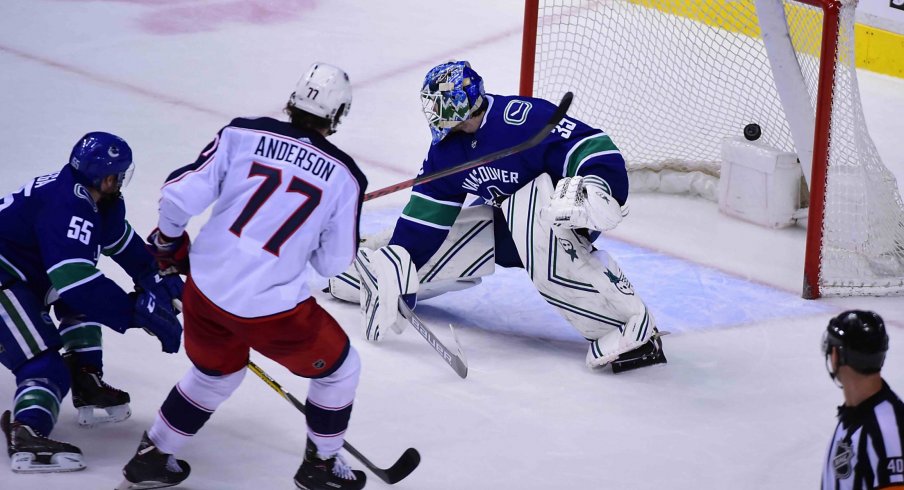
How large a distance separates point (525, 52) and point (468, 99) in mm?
1167

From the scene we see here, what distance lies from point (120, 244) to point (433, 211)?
0.95 meters

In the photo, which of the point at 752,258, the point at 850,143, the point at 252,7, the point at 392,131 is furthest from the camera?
the point at 252,7

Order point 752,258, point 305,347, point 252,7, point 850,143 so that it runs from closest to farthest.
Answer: point 305,347 → point 850,143 → point 752,258 → point 252,7

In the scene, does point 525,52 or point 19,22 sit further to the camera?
point 19,22

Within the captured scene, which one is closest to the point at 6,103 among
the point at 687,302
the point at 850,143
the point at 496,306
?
the point at 496,306

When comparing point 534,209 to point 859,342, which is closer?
point 859,342

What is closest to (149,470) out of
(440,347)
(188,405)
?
(188,405)

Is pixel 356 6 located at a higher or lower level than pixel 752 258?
higher

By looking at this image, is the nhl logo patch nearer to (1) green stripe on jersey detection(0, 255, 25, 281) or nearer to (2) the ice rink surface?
(2) the ice rink surface

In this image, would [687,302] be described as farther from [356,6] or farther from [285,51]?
[356,6]

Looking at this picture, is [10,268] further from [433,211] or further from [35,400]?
[433,211]

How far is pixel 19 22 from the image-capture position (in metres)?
6.84

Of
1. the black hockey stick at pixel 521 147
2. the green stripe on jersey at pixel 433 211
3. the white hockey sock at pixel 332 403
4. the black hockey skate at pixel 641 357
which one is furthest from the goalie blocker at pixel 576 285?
the white hockey sock at pixel 332 403

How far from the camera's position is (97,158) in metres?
2.98
